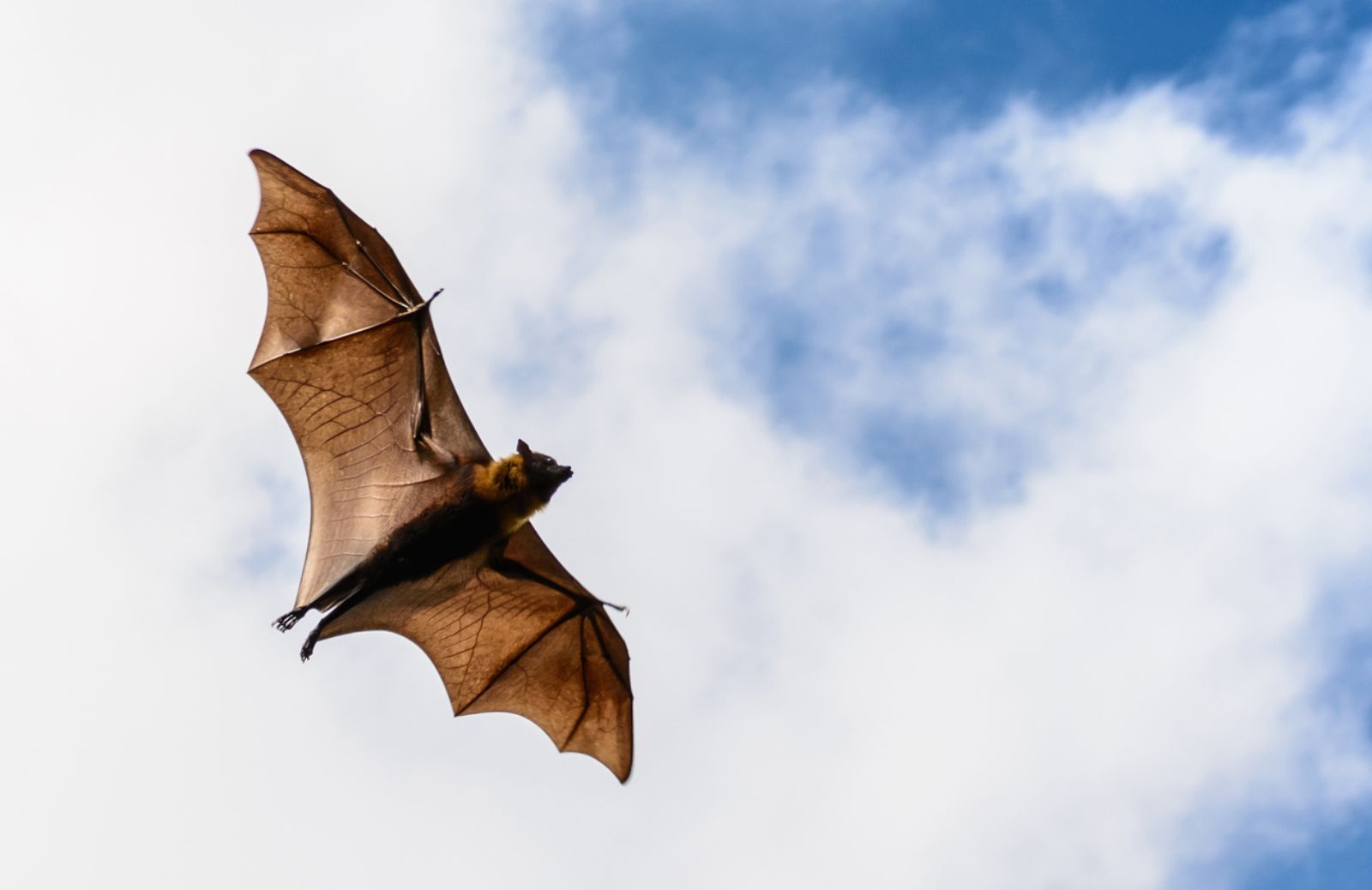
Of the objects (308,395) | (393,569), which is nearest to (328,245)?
(308,395)

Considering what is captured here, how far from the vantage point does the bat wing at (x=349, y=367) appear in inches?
497

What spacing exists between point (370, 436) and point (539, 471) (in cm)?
188

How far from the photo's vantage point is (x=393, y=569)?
40.6ft

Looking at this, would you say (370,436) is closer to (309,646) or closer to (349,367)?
(349,367)

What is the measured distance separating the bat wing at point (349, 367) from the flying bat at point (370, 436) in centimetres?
1

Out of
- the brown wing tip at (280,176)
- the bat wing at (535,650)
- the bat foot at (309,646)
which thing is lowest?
the bat foot at (309,646)

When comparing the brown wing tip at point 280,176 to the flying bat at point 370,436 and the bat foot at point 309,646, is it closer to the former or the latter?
the flying bat at point 370,436

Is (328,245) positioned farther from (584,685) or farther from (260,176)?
(584,685)

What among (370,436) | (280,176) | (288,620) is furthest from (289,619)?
(280,176)

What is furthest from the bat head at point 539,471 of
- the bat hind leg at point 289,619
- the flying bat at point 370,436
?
the bat hind leg at point 289,619

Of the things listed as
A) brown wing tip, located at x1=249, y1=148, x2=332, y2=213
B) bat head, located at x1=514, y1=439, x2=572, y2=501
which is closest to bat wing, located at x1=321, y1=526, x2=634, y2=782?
bat head, located at x1=514, y1=439, x2=572, y2=501

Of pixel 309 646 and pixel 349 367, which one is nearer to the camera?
pixel 309 646

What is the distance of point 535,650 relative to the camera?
1427 centimetres

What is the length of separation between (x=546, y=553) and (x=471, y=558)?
938 millimetres
